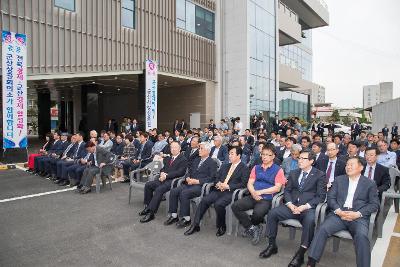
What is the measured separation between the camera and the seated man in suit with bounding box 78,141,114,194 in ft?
25.3

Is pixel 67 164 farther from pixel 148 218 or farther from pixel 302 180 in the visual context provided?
pixel 302 180

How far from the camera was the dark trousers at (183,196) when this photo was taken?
545 cm

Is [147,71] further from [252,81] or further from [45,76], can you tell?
[252,81]

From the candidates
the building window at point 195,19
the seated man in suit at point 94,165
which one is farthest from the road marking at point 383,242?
the building window at point 195,19

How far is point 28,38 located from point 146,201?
10019 mm

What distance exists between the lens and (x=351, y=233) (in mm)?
3834

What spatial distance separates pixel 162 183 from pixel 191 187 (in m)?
0.77

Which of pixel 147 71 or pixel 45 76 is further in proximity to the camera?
pixel 147 71

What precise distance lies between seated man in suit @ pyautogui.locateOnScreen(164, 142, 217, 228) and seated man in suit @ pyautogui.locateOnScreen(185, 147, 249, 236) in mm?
256

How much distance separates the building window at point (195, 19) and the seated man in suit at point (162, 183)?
47.6 ft

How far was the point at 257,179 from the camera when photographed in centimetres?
508

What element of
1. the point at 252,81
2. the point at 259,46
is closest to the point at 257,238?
the point at 252,81

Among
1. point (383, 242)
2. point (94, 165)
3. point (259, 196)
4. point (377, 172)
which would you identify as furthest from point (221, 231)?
point (94, 165)

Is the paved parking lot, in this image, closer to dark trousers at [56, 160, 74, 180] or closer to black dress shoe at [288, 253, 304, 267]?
black dress shoe at [288, 253, 304, 267]
